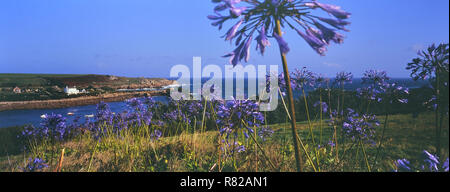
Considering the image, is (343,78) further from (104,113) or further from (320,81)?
(104,113)

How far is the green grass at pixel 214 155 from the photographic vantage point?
9.18ft

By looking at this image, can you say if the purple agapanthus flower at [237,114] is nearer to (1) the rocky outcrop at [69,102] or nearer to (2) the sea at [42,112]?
(2) the sea at [42,112]

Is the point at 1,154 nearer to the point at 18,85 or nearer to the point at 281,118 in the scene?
the point at 18,85

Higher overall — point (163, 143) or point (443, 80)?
point (443, 80)

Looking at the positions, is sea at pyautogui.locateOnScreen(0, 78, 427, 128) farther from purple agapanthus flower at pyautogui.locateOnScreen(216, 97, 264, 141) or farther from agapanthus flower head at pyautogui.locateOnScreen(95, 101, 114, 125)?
purple agapanthus flower at pyautogui.locateOnScreen(216, 97, 264, 141)

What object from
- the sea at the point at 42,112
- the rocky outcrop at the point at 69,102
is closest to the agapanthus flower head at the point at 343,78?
the sea at the point at 42,112

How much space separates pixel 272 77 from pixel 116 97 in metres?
3.31

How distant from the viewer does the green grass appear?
2799 millimetres

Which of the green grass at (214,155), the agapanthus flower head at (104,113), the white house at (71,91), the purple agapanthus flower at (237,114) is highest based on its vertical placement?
the white house at (71,91)

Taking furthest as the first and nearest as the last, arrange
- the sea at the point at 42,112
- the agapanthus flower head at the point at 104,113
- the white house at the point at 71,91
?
the white house at the point at 71,91
the agapanthus flower head at the point at 104,113
the sea at the point at 42,112

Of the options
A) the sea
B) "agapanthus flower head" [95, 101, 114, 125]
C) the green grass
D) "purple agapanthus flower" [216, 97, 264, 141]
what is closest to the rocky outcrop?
the sea

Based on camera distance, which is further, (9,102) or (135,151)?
(9,102)
